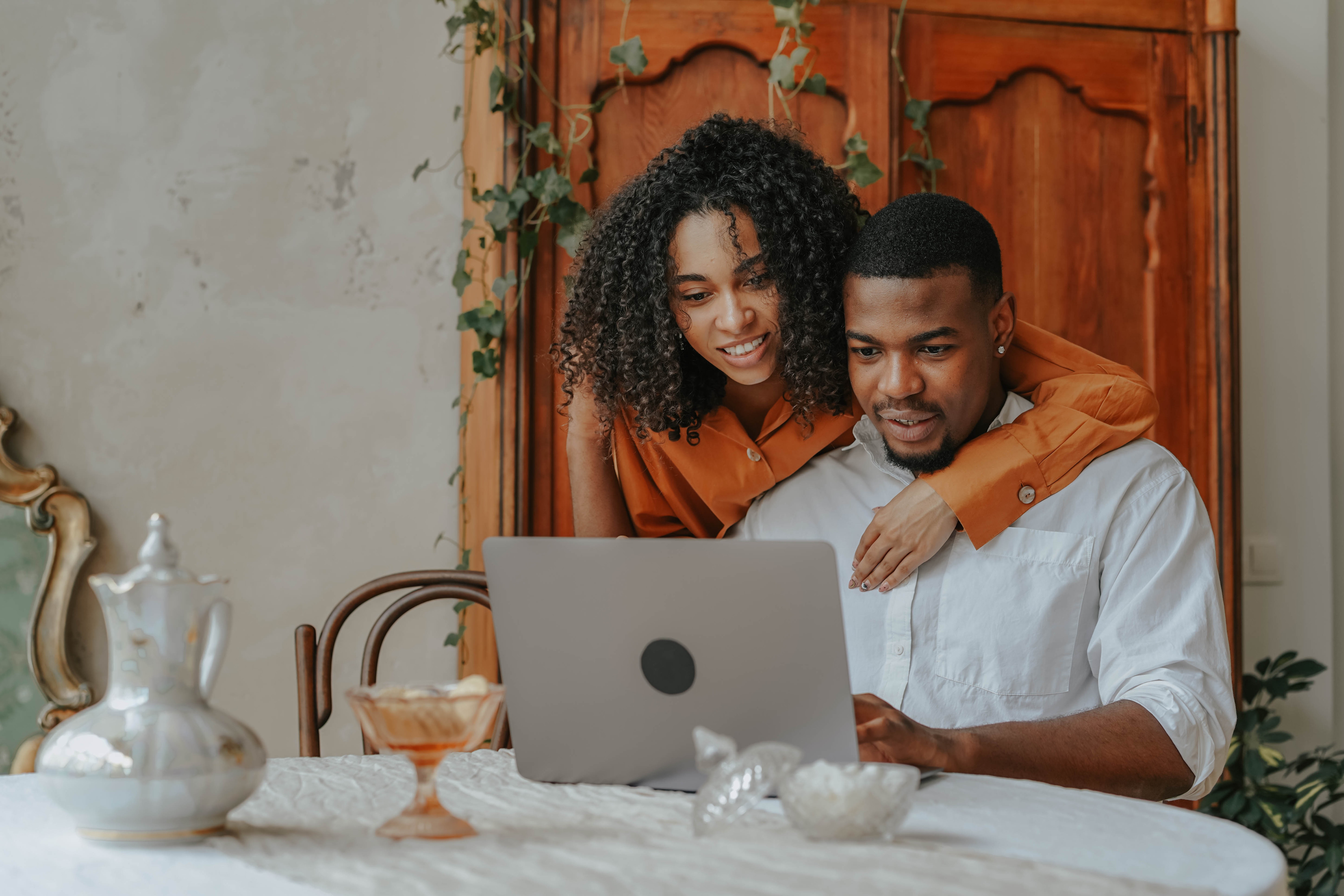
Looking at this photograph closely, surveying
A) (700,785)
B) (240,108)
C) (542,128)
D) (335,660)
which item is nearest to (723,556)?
(700,785)

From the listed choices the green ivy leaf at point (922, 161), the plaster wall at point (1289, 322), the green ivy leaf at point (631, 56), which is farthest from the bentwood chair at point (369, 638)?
the plaster wall at point (1289, 322)

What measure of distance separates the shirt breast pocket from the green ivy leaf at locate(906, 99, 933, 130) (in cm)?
95

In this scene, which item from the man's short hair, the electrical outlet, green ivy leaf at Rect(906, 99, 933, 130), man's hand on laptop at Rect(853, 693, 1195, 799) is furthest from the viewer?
the electrical outlet

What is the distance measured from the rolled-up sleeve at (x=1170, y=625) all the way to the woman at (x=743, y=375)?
10cm

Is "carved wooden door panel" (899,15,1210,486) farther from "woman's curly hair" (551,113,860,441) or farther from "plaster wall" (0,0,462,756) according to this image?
"plaster wall" (0,0,462,756)

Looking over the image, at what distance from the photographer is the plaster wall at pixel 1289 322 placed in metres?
2.45

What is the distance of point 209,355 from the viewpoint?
2.27 metres

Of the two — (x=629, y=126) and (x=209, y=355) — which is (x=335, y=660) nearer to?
(x=209, y=355)

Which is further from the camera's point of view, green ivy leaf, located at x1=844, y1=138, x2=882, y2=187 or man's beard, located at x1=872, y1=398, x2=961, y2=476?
green ivy leaf, located at x1=844, y1=138, x2=882, y2=187

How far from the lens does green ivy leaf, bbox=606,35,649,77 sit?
1.98 m

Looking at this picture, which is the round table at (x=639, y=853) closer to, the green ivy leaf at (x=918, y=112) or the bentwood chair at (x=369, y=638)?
the bentwood chair at (x=369, y=638)

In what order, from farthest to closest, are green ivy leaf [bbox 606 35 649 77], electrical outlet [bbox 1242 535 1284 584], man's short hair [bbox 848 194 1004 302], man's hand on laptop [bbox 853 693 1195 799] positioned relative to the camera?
1. electrical outlet [bbox 1242 535 1284 584]
2. green ivy leaf [bbox 606 35 649 77]
3. man's short hair [bbox 848 194 1004 302]
4. man's hand on laptop [bbox 853 693 1195 799]

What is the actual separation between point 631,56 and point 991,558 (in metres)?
1.11

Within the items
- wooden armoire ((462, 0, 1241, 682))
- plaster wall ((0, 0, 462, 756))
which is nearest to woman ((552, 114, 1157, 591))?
wooden armoire ((462, 0, 1241, 682))
